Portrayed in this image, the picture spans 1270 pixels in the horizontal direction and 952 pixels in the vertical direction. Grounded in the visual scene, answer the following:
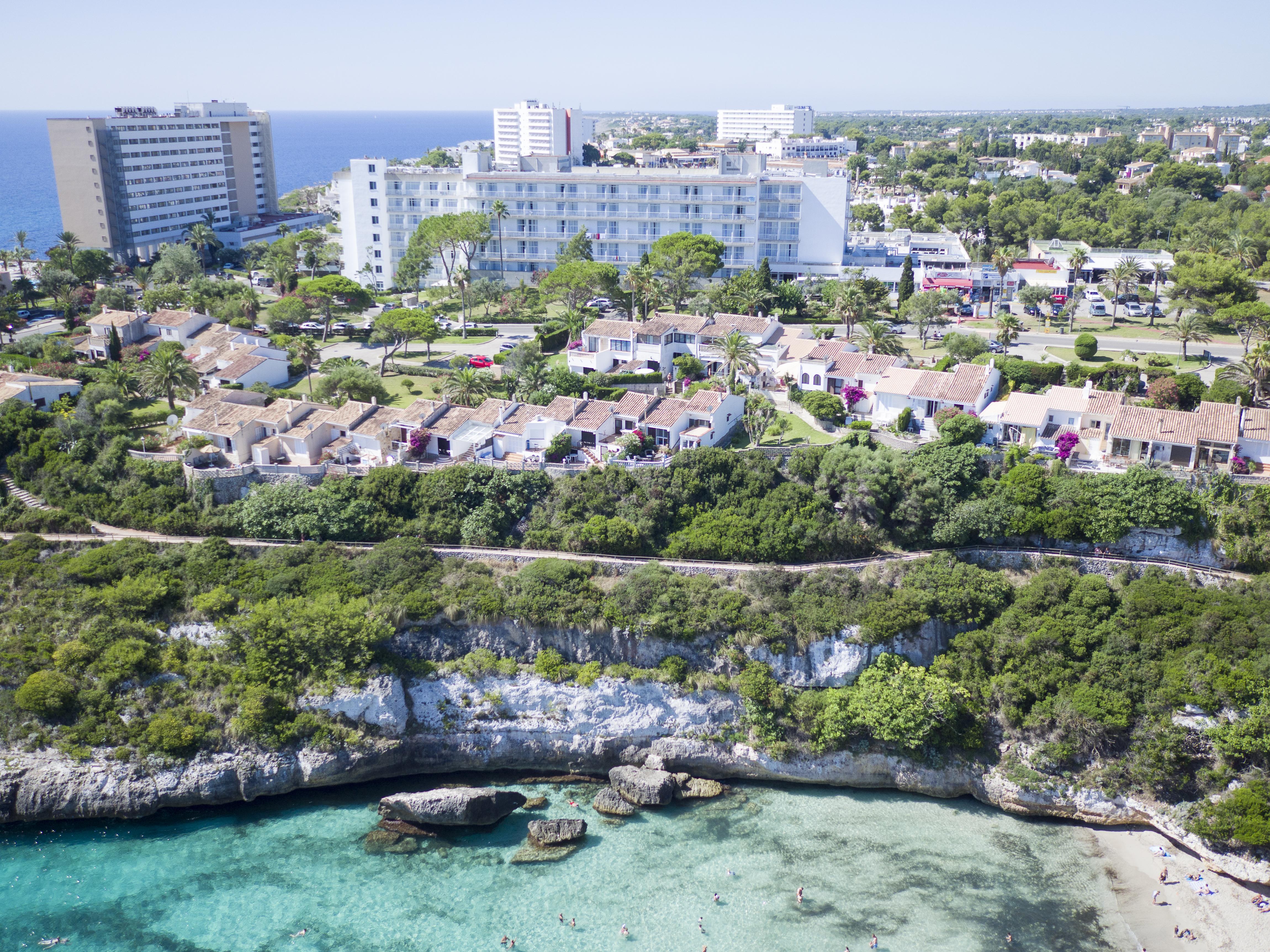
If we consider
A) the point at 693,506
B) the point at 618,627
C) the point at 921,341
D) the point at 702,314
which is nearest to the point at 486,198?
the point at 702,314

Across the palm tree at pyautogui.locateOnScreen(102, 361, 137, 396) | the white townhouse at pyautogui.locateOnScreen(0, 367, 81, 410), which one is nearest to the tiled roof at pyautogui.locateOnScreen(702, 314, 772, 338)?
the palm tree at pyautogui.locateOnScreen(102, 361, 137, 396)

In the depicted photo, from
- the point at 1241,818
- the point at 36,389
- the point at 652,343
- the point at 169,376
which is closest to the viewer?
the point at 1241,818

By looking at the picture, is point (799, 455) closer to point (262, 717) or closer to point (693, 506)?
point (693, 506)

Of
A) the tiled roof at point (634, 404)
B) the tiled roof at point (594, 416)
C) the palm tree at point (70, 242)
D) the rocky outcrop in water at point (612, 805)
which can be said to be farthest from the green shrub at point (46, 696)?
the palm tree at point (70, 242)

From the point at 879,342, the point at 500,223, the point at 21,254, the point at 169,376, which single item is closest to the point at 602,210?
the point at 500,223

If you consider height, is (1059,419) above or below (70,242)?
below

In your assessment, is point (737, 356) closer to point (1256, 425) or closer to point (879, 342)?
point (879, 342)

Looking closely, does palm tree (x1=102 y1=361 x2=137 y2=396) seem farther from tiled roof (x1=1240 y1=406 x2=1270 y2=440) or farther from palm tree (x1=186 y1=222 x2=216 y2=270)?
tiled roof (x1=1240 y1=406 x2=1270 y2=440)
